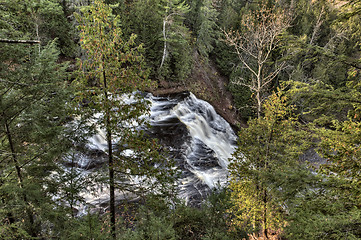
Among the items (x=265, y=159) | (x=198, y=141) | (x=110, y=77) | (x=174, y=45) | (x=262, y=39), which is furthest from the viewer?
(x=174, y=45)

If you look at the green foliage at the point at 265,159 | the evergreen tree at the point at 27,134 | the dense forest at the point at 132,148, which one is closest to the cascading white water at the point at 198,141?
the green foliage at the point at 265,159

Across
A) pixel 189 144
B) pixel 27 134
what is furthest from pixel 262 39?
pixel 27 134

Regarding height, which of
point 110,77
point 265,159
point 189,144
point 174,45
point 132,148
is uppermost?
point 174,45

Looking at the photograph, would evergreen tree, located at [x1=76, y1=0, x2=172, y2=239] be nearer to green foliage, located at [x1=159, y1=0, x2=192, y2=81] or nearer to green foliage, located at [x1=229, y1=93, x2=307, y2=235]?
green foliage, located at [x1=229, y1=93, x2=307, y2=235]

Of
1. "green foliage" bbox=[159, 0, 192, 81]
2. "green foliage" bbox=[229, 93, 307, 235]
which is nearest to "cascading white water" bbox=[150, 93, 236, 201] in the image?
"green foliage" bbox=[229, 93, 307, 235]

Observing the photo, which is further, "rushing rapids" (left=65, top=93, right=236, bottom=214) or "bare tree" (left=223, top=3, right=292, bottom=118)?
"rushing rapids" (left=65, top=93, right=236, bottom=214)

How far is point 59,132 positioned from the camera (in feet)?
14.8

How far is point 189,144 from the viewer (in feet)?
42.4

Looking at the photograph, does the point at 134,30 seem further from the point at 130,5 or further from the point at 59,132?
the point at 59,132

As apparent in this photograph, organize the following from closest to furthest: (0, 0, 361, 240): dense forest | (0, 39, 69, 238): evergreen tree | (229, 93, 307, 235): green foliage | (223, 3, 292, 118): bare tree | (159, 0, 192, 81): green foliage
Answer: (0, 0, 361, 240): dense forest, (0, 39, 69, 238): evergreen tree, (229, 93, 307, 235): green foliage, (223, 3, 292, 118): bare tree, (159, 0, 192, 81): green foliage

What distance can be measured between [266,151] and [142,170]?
4325mm

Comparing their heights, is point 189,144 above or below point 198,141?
above

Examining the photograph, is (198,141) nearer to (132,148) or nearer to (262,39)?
(262,39)

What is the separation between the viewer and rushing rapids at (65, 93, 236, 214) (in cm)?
977
